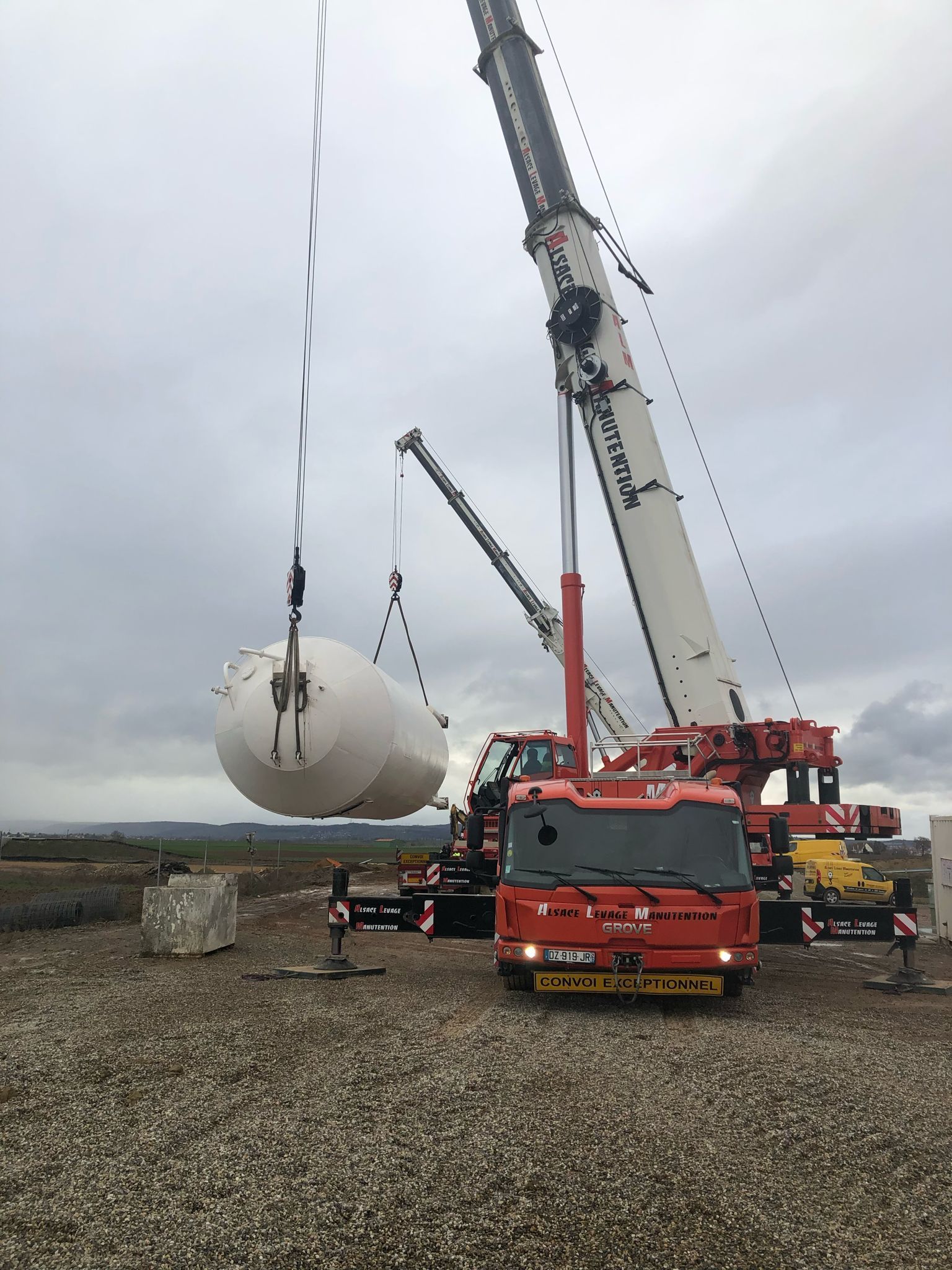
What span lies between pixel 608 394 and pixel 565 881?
9238mm

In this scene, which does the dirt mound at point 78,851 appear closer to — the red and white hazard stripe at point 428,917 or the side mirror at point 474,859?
the red and white hazard stripe at point 428,917

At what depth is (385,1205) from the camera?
362 centimetres

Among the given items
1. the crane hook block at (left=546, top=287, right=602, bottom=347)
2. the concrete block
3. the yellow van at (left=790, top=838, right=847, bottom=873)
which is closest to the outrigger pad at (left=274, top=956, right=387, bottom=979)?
the concrete block

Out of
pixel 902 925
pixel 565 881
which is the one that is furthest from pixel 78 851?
pixel 902 925

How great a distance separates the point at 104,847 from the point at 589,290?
37868mm

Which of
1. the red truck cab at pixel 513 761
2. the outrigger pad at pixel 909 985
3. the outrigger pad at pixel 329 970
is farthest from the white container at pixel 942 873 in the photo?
the outrigger pad at pixel 329 970

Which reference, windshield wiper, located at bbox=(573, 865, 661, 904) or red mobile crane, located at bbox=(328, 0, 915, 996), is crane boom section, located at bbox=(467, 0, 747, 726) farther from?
windshield wiper, located at bbox=(573, 865, 661, 904)

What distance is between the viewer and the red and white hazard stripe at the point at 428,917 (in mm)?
9594

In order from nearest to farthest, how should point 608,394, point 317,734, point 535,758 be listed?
1. point 317,734
2. point 535,758
3. point 608,394

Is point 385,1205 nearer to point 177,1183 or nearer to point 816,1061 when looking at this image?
point 177,1183

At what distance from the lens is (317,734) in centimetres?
1122

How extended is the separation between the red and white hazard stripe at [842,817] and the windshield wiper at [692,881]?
15.2 ft

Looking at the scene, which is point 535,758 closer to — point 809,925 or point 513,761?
point 513,761

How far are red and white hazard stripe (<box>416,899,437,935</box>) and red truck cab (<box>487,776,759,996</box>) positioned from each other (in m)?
1.62
